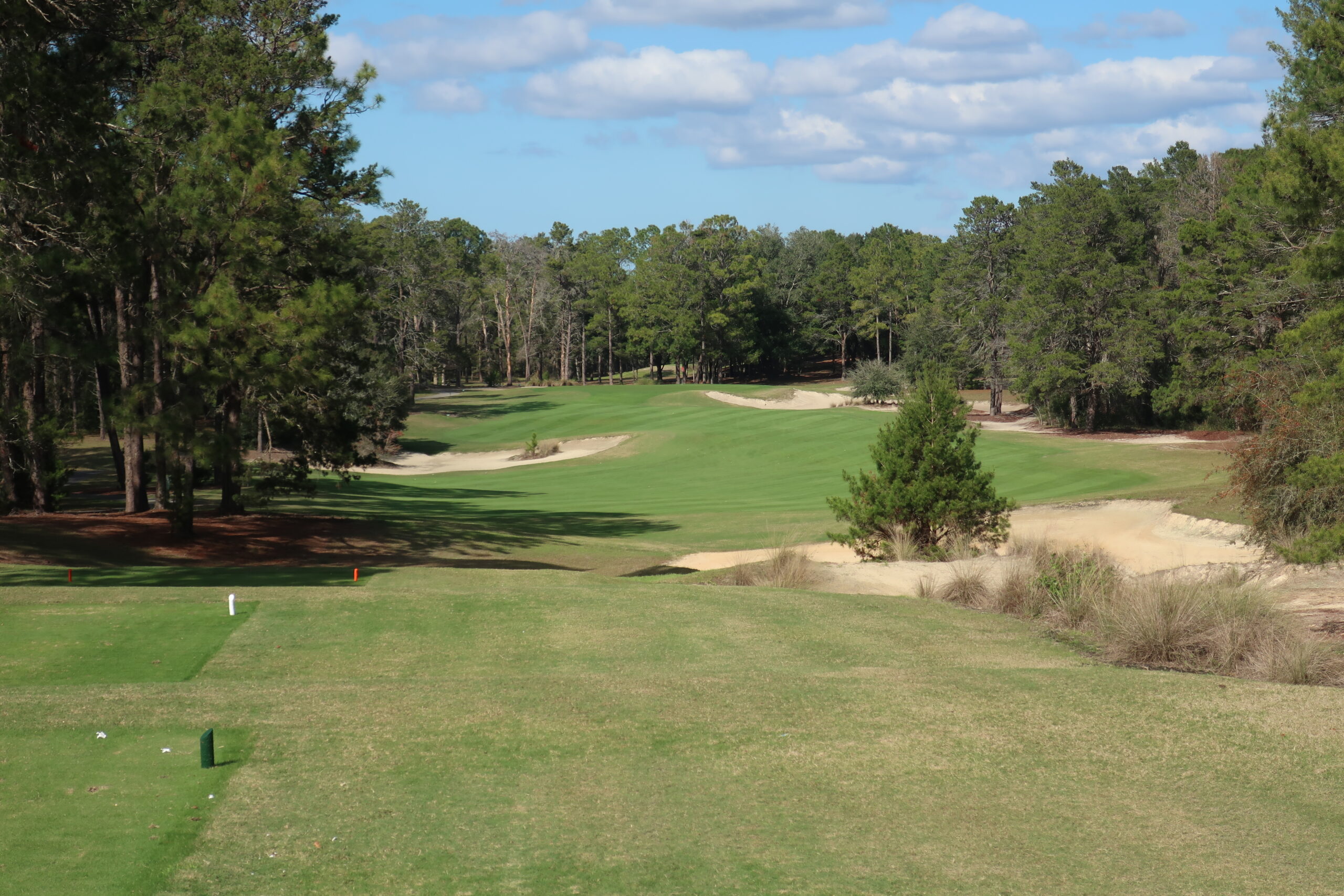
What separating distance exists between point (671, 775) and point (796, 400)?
218 feet

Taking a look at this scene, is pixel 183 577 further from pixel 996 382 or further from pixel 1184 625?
pixel 996 382

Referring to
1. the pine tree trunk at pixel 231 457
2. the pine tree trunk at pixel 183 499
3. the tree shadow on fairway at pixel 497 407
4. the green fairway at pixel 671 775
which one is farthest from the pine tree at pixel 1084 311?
the green fairway at pixel 671 775

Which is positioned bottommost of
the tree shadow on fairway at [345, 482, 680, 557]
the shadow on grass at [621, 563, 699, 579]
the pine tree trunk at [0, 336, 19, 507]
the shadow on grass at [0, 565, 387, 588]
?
the shadow on grass at [621, 563, 699, 579]

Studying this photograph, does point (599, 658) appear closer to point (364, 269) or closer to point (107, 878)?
point (107, 878)

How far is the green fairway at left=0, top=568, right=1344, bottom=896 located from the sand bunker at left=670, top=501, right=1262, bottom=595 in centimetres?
655

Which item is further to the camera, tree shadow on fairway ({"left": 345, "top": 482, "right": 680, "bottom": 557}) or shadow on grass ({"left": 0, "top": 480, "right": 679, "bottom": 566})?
tree shadow on fairway ({"left": 345, "top": 482, "right": 680, "bottom": 557})

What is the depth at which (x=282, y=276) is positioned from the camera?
25.5m

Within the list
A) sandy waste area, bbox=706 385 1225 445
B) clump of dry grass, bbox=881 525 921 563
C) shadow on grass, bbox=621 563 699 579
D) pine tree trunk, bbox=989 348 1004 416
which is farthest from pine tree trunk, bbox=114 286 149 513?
pine tree trunk, bbox=989 348 1004 416

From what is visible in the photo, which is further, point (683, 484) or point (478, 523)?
point (683, 484)

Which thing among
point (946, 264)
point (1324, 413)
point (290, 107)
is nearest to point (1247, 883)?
point (1324, 413)

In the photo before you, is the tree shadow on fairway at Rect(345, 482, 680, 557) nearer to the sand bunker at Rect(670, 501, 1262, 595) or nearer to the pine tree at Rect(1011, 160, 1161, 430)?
the sand bunker at Rect(670, 501, 1262, 595)

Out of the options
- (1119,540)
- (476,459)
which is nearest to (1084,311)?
(476,459)

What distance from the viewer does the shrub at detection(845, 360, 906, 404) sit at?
218ft

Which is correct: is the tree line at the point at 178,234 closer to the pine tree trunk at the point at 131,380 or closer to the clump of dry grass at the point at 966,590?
the pine tree trunk at the point at 131,380
